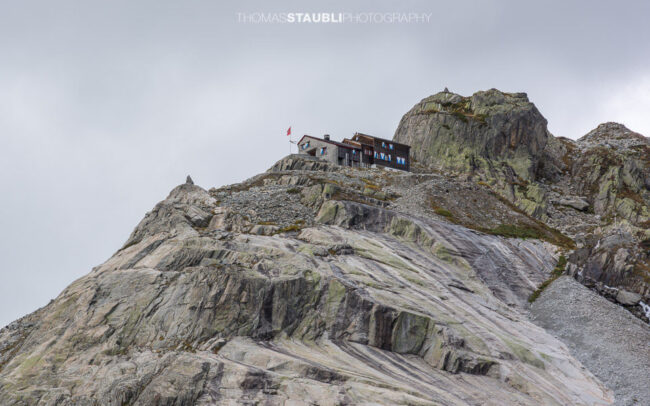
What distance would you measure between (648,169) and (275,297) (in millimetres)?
127157

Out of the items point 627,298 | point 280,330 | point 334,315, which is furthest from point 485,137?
point 280,330

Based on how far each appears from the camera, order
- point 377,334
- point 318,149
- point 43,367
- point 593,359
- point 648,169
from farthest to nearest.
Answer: point 648,169
point 318,149
point 593,359
point 377,334
point 43,367

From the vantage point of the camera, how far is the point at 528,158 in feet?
398

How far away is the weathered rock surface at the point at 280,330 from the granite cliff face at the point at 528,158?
5637 centimetres

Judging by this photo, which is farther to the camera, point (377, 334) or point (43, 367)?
point (377, 334)

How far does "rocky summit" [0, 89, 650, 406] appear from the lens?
80.3ft

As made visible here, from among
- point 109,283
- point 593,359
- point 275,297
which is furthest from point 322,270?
point 593,359

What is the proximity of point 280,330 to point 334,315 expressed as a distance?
4.14 metres

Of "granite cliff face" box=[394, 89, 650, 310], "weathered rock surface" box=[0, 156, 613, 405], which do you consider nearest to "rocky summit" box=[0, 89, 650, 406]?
"weathered rock surface" box=[0, 156, 613, 405]

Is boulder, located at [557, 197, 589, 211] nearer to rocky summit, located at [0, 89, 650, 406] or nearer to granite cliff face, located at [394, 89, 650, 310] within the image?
granite cliff face, located at [394, 89, 650, 310]

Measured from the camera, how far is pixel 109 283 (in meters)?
32.2

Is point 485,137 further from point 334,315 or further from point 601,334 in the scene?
point 334,315

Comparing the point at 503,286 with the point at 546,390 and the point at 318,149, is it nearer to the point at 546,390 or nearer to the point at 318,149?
the point at 546,390

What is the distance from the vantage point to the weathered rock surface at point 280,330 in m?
23.9
